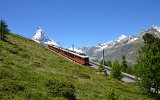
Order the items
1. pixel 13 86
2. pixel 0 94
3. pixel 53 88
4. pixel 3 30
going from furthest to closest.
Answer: pixel 3 30 < pixel 53 88 < pixel 13 86 < pixel 0 94

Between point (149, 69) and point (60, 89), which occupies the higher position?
point (149, 69)

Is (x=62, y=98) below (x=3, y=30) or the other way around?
below

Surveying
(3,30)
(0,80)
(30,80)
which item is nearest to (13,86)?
(0,80)

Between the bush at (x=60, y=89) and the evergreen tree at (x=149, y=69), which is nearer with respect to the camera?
the bush at (x=60, y=89)

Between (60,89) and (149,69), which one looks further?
(149,69)

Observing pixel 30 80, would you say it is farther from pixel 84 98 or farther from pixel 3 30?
pixel 3 30

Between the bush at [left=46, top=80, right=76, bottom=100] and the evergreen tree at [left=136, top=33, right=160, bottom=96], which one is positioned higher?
the evergreen tree at [left=136, top=33, right=160, bottom=96]

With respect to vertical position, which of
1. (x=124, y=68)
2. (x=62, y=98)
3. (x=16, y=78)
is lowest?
(x=62, y=98)

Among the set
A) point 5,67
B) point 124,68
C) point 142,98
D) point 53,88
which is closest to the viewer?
point 53,88

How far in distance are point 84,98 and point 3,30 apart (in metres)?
40.5

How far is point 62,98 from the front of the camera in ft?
94.7

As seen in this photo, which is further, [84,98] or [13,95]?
[84,98]

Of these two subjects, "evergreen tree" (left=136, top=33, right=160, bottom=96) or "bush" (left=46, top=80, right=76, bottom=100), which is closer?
"bush" (left=46, top=80, right=76, bottom=100)

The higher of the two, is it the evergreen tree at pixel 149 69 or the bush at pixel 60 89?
the evergreen tree at pixel 149 69
